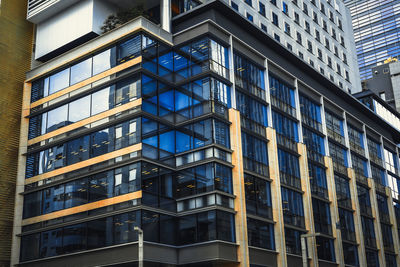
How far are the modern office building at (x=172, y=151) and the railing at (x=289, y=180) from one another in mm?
111

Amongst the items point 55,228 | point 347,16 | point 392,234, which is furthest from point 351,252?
Result: point 347,16

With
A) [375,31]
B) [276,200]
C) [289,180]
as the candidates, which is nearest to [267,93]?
[289,180]

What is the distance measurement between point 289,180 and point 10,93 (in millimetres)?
28031

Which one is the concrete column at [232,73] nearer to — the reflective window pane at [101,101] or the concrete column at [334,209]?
the reflective window pane at [101,101]

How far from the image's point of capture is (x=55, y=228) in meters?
45.0

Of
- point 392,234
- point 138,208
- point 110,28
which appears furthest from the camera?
point 392,234

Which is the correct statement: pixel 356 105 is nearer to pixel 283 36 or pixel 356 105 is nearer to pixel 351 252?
pixel 283 36

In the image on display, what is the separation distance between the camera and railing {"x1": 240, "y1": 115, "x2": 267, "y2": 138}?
156 ft

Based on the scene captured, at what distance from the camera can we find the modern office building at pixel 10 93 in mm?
47500

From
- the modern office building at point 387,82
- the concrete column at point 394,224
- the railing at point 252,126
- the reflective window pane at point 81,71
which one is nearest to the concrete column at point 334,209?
the railing at point 252,126

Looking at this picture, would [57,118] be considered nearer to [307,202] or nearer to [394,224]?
[307,202]

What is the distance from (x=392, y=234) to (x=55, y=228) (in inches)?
1654

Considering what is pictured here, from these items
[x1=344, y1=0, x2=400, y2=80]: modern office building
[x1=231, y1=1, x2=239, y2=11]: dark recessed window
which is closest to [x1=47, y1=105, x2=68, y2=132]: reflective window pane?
[x1=231, y1=1, x2=239, y2=11]: dark recessed window

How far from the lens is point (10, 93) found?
5091cm
